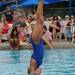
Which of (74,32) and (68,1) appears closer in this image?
(74,32)

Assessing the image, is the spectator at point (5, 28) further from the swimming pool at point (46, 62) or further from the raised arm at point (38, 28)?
the raised arm at point (38, 28)

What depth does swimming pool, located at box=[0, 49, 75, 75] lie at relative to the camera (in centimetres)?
1199

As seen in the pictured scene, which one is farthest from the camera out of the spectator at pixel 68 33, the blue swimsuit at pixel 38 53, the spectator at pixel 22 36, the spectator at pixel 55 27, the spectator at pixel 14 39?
the spectator at pixel 55 27

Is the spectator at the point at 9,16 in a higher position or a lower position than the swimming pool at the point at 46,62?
higher

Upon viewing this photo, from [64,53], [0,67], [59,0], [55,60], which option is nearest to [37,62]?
[0,67]

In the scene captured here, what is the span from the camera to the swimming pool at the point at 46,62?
1199 cm

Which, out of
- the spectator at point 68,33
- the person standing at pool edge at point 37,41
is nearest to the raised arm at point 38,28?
the person standing at pool edge at point 37,41

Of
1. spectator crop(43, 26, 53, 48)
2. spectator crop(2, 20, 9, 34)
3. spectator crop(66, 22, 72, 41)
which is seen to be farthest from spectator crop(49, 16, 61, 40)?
spectator crop(2, 20, 9, 34)

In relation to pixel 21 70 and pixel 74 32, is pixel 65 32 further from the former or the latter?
pixel 21 70

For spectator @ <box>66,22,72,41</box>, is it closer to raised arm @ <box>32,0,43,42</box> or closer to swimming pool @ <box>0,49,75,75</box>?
swimming pool @ <box>0,49,75,75</box>

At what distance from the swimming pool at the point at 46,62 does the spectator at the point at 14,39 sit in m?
0.81

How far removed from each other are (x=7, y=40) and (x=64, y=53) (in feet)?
14.5

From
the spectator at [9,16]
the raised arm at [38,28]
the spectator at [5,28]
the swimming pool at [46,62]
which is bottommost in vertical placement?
the swimming pool at [46,62]

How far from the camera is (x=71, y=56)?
15.7 metres
